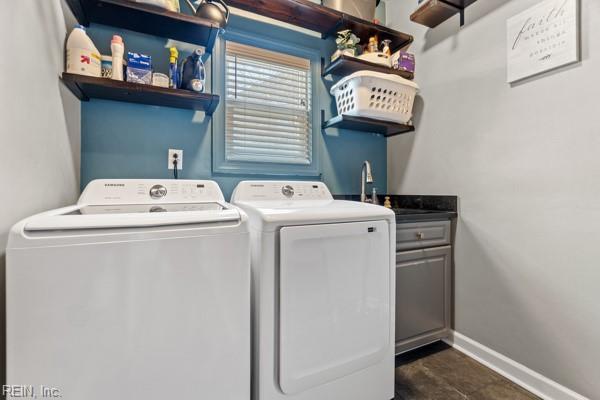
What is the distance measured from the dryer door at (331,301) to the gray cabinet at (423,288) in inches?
14.6

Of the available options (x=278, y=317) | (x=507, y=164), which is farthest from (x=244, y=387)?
(x=507, y=164)

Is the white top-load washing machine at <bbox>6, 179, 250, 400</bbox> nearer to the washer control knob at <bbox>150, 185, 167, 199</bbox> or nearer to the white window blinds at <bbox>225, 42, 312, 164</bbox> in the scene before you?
the washer control knob at <bbox>150, 185, 167, 199</bbox>

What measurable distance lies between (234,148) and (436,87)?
59.5 inches

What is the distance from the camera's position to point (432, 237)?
1750 mm

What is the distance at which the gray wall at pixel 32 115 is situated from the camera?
0.79 metres

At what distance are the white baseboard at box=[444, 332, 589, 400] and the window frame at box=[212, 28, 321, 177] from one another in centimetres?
151

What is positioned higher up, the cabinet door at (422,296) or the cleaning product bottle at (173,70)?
the cleaning product bottle at (173,70)

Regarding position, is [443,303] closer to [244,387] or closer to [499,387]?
[499,387]

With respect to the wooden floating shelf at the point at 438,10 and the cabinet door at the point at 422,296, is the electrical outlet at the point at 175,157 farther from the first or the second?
the wooden floating shelf at the point at 438,10

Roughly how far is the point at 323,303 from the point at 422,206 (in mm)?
1310

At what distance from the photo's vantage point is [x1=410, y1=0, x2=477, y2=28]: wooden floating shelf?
66.7 inches

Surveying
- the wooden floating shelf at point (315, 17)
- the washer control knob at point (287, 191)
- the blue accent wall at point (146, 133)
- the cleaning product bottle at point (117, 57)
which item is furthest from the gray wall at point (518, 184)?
the cleaning product bottle at point (117, 57)

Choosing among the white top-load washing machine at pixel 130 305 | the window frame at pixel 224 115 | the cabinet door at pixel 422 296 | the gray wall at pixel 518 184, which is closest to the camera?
the white top-load washing machine at pixel 130 305

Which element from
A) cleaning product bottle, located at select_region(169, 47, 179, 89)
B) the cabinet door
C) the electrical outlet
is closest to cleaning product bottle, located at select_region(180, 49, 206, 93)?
cleaning product bottle, located at select_region(169, 47, 179, 89)
